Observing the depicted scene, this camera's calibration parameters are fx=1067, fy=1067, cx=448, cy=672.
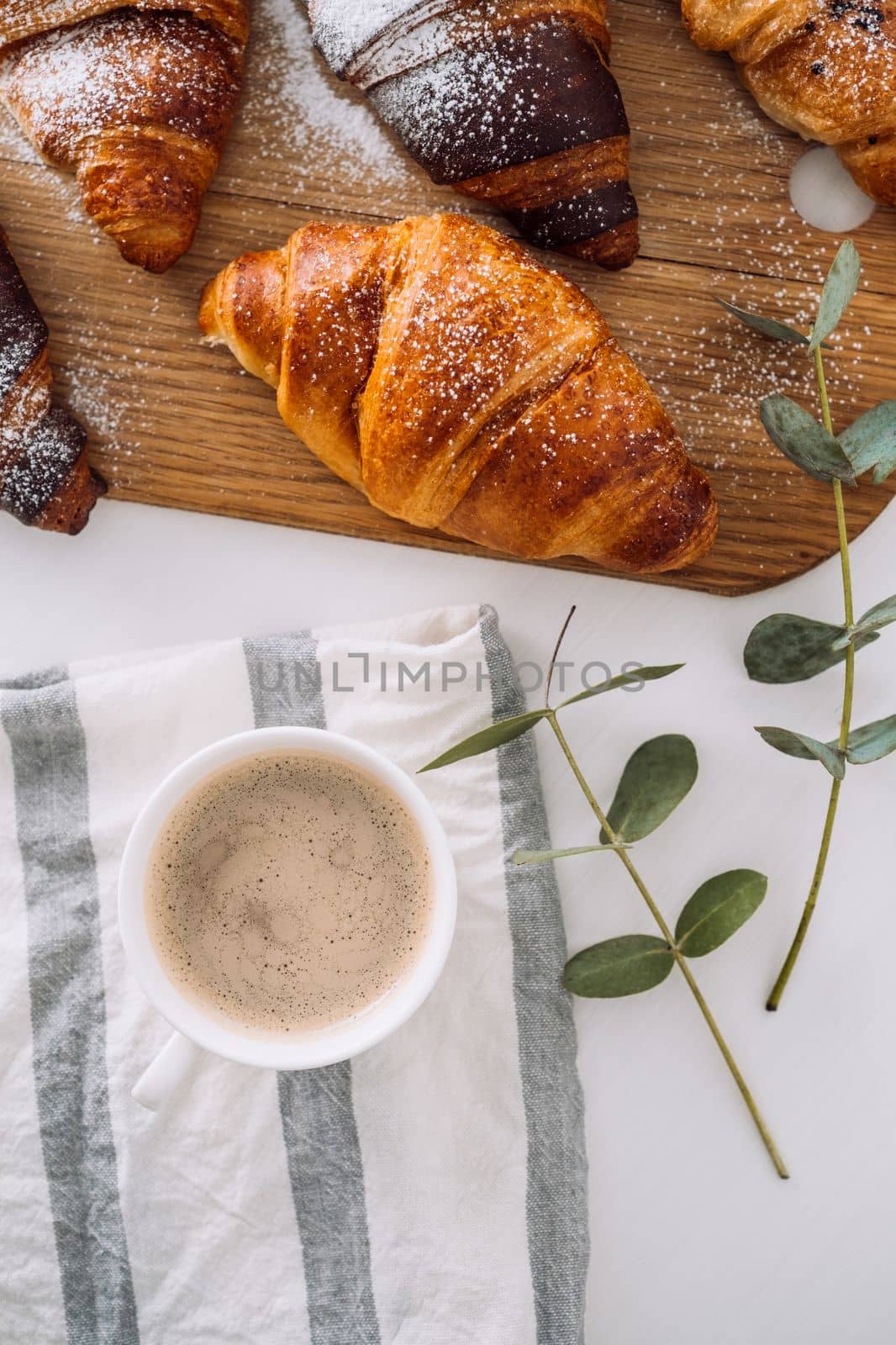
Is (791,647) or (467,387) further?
(791,647)

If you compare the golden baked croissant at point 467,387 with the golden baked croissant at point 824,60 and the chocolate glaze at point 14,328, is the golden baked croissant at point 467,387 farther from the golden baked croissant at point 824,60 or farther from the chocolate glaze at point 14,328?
the golden baked croissant at point 824,60

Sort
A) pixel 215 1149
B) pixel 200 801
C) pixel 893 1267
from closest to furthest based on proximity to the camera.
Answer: pixel 200 801 < pixel 215 1149 < pixel 893 1267

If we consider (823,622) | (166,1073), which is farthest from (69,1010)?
(823,622)

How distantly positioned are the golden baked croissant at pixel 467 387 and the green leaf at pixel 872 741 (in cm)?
28

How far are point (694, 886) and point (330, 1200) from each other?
1.79ft

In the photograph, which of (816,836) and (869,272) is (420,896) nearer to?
(816,836)

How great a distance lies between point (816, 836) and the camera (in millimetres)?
1294

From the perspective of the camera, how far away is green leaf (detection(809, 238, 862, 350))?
1117mm

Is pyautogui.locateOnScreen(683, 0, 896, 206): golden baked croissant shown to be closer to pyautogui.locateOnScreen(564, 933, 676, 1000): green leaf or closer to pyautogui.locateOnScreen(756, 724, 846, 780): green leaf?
pyautogui.locateOnScreen(756, 724, 846, 780): green leaf

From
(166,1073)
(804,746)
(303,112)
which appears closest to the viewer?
(166,1073)

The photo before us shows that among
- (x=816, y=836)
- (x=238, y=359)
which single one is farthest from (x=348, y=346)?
(x=816, y=836)

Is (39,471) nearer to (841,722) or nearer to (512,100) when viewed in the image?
(512,100)

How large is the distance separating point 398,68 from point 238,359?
0.35 meters

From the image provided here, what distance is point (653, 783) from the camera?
122 centimetres
